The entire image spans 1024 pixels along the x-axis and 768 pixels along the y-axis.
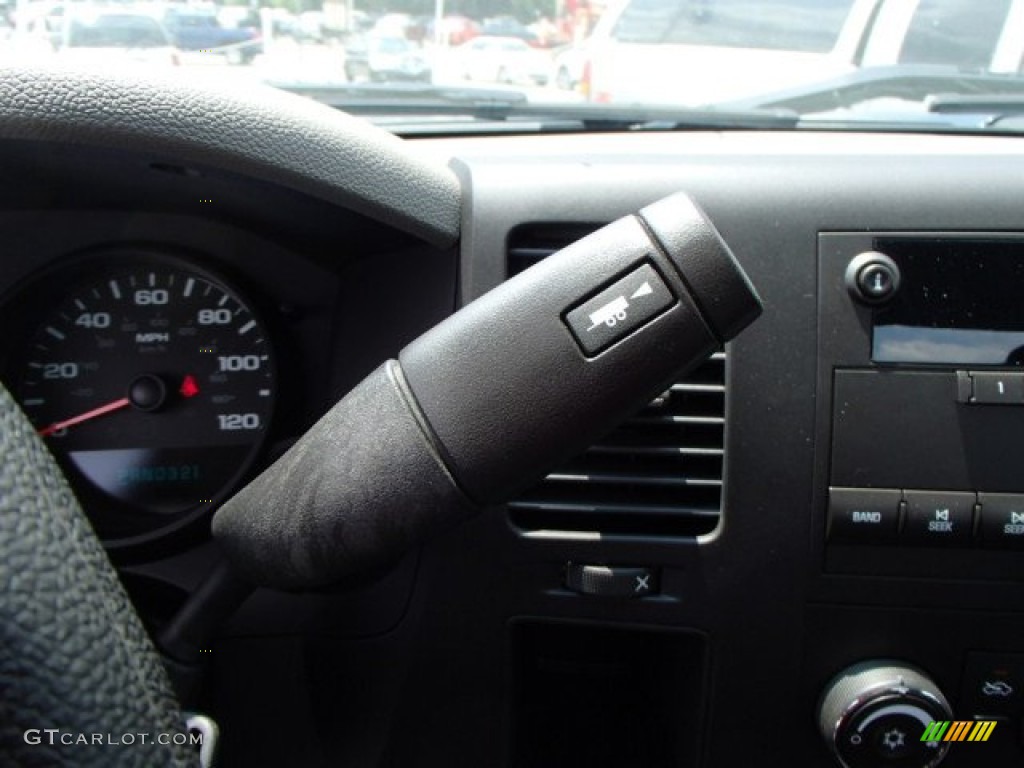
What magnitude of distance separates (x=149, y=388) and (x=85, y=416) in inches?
5.0

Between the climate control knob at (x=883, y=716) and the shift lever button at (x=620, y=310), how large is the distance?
2.36ft

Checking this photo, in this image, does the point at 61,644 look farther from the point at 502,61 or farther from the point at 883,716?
the point at 502,61

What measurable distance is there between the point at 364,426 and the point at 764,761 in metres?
0.85

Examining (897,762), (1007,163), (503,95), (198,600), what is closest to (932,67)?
(1007,163)

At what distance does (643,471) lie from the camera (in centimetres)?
154

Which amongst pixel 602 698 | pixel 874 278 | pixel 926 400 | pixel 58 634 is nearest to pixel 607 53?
pixel 874 278

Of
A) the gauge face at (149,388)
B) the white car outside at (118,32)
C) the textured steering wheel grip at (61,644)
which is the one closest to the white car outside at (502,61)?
the white car outside at (118,32)

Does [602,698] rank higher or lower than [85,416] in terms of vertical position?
lower

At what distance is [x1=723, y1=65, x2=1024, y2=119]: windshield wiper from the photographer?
202cm

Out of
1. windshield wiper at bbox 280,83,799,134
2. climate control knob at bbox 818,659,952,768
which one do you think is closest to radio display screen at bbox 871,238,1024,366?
climate control knob at bbox 818,659,952,768

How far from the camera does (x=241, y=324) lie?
173 centimetres

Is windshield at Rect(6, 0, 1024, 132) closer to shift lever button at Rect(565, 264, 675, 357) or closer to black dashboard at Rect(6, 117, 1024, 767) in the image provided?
black dashboard at Rect(6, 117, 1024, 767)

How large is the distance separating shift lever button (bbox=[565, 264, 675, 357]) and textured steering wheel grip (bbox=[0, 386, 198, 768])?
50 centimetres

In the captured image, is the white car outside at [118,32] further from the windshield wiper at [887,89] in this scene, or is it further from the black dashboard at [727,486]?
the windshield wiper at [887,89]
